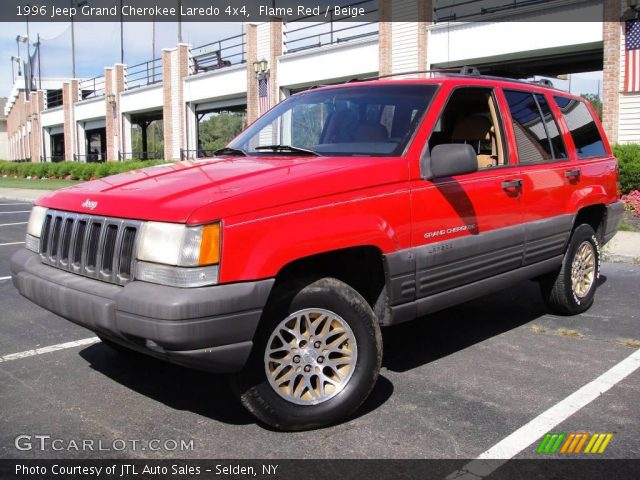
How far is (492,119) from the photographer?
510 cm

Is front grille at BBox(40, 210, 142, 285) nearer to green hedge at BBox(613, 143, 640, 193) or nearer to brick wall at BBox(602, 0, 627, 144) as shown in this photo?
green hedge at BBox(613, 143, 640, 193)

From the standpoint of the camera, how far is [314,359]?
366cm

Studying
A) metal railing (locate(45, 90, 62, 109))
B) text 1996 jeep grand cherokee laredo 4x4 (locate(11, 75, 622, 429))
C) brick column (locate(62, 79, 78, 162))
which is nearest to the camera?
text 1996 jeep grand cherokee laredo 4x4 (locate(11, 75, 622, 429))

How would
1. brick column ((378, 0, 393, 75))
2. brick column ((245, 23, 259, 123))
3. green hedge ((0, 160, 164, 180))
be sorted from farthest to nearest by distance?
1. green hedge ((0, 160, 164, 180))
2. brick column ((245, 23, 259, 123))
3. brick column ((378, 0, 393, 75))

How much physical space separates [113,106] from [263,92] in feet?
54.7

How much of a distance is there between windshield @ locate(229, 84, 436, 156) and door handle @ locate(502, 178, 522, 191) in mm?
897

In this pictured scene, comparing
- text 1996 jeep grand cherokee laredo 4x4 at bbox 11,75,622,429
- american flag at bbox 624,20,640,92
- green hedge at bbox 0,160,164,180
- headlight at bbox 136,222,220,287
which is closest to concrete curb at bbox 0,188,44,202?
green hedge at bbox 0,160,164,180

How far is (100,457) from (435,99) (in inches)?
119

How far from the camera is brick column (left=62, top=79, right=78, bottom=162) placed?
4838cm

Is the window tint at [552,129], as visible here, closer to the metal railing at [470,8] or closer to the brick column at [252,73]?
the metal railing at [470,8]

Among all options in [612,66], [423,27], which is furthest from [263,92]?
[612,66]

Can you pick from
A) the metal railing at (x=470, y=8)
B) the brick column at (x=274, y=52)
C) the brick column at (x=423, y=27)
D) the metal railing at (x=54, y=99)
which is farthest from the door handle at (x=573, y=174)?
the metal railing at (x=54, y=99)

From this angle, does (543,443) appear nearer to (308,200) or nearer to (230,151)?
(308,200)

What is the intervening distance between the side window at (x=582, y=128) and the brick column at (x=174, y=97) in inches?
1155
